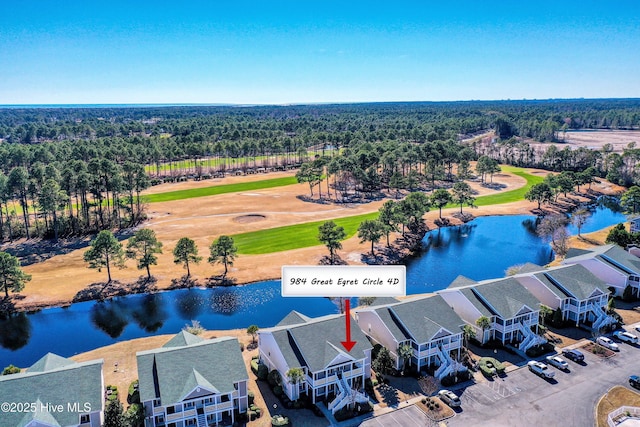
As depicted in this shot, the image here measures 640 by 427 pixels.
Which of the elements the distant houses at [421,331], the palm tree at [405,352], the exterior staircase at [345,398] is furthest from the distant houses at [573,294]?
the exterior staircase at [345,398]

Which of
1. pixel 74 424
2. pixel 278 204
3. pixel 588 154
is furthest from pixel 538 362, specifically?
pixel 588 154

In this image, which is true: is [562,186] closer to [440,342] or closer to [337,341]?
[440,342]

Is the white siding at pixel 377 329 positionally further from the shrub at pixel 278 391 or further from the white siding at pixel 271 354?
the shrub at pixel 278 391

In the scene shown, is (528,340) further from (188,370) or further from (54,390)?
(54,390)

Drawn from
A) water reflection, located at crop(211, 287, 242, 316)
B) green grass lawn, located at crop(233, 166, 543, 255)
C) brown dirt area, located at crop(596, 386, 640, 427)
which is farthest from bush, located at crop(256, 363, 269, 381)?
green grass lawn, located at crop(233, 166, 543, 255)

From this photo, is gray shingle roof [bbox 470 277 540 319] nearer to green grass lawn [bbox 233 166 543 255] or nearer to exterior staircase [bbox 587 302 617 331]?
exterior staircase [bbox 587 302 617 331]

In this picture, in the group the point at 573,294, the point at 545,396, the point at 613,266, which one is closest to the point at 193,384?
the point at 545,396
